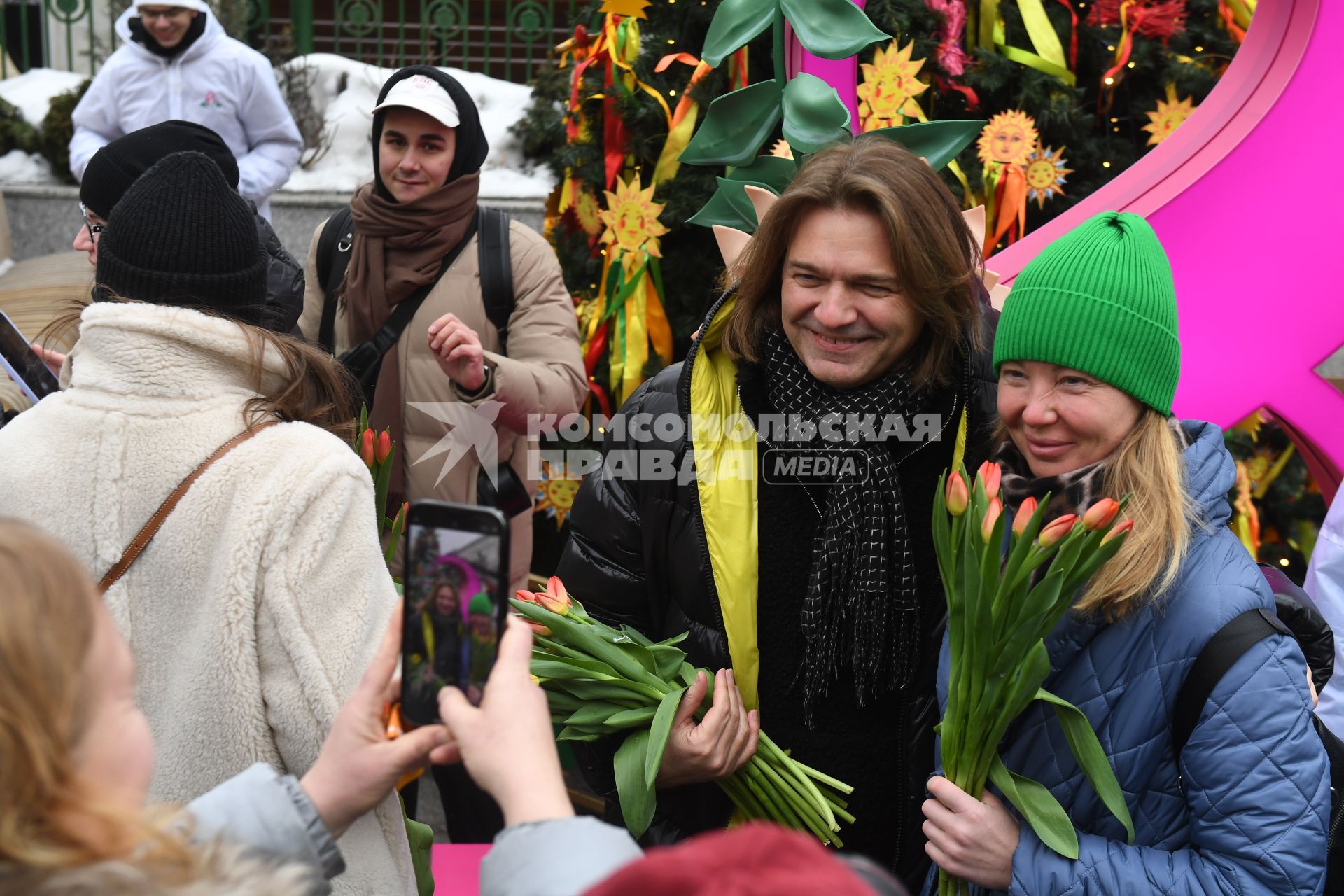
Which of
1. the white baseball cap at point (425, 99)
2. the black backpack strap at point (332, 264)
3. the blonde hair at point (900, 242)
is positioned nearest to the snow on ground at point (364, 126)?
the black backpack strap at point (332, 264)

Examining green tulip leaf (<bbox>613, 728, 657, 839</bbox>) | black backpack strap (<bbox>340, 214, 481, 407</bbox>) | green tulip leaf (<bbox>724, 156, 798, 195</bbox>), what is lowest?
green tulip leaf (<bbox>613, 728, 657, 839</bbox>)

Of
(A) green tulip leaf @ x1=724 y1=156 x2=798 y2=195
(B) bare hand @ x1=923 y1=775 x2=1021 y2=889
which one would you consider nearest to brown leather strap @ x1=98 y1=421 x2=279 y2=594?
(B) bare hand @ x1=923 y1=775 x2=1021 y2=889

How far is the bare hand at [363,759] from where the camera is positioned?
1272mm

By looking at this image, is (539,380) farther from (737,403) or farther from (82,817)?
(82,817)

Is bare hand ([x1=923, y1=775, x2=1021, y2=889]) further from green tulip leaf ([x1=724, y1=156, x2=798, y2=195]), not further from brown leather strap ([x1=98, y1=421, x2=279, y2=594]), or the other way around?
green tulip leaf ([x1=724, y1=156, x2=798, y2=195])

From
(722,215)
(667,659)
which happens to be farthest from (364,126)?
(667,659)

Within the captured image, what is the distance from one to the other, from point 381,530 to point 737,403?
2.38 ft

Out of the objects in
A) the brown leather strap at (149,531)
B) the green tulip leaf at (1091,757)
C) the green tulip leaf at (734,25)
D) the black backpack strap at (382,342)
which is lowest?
the green tulip leaf at (1091,757)

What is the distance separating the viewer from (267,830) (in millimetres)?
1264

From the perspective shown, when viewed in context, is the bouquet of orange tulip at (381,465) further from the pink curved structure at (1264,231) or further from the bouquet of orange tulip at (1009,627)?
the pink curved structure at (1264,231)

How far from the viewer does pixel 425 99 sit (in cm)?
345

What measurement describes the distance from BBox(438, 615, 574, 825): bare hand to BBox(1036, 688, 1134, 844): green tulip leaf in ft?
2.61

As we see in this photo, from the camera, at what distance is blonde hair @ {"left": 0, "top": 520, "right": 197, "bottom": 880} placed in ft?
3.02

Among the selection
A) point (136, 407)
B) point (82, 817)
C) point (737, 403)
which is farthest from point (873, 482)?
point (82, 817)
